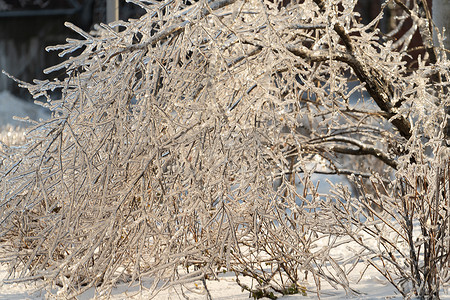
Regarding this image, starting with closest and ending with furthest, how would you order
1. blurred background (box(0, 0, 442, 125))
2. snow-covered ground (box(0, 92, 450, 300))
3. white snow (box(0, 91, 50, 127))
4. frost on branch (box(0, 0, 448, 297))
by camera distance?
frost on branch (box(0, 0, 448, 297)) < snow-covered ground (box(0, 92, 450, 300)) < white snow (box(0, 91, 50, 127)) < blurred background (box(0, 0, 442, 125))

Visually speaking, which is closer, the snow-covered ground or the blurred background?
the snow-covered ground

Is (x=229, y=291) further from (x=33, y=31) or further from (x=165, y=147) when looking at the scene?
(x=33, y=31)

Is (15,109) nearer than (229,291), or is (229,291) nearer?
(229,291)

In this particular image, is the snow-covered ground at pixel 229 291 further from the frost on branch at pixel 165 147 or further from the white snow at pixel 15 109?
the white snow at pixel 15 109

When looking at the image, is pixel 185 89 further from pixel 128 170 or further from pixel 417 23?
pixel 417 23

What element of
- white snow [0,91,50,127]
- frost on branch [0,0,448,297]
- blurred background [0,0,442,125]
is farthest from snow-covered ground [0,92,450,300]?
blurred background [0,0,442,125]

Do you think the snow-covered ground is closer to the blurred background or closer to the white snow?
the white snow

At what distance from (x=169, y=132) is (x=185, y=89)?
273 mm

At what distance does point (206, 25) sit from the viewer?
152 inches

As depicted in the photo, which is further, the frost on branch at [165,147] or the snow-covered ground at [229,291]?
the snow-covered ground at [229,291]

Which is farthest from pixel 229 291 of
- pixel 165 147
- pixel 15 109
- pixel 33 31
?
pixel 33 31

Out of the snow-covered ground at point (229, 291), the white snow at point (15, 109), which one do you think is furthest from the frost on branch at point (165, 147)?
the white snow at point (15, 109)

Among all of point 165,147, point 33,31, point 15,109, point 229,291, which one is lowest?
point 229,291

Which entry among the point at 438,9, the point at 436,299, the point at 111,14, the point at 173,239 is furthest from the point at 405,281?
the point at 111,14
